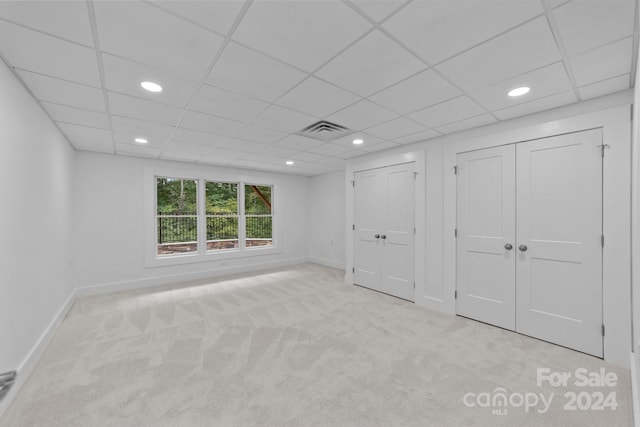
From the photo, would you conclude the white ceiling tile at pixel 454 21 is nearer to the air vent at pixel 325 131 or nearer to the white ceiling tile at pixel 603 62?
Answer: the white ceiling tile at pixel 603 62

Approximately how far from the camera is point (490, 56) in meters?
1.89

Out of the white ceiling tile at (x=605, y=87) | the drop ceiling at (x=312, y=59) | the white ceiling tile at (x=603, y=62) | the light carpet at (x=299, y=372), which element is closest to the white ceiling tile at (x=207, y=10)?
the drop ceiling at (x=312, y=59)

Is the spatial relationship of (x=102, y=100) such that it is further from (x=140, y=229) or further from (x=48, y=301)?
(x=140, y=229)

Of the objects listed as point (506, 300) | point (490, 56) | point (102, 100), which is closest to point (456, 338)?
point (506, 300)

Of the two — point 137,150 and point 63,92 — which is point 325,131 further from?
point 137,150

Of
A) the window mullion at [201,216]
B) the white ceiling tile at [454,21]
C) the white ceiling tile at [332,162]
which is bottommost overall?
the window mullion at [201,216]

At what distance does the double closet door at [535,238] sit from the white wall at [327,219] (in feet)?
10.8

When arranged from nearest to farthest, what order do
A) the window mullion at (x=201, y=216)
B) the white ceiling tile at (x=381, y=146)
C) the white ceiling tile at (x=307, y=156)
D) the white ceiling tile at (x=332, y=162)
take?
the white ceiling tile at (x=381, y=146) → the white ceiling tile at (x=307, y=156) → the white ceiling tile at (x=332, y=162) → the window mullion at (x=201, y=216)

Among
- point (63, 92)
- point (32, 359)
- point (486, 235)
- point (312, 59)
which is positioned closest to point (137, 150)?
point (63, 92)

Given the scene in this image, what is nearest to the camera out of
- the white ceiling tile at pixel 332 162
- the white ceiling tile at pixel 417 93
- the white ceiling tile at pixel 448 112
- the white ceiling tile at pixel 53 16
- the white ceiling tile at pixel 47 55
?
the white ceiling tile at pixel 53 16

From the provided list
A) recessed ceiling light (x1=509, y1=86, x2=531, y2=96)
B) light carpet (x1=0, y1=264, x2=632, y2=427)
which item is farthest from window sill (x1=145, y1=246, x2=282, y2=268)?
recessed ceiling light (x1=509, y1=86, x2=531, y2=96)

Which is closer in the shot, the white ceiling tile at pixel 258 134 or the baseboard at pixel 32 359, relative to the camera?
the baseboard at pixel 32 359

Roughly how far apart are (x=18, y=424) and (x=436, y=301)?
4.18 metres

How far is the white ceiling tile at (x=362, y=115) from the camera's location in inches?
108
